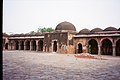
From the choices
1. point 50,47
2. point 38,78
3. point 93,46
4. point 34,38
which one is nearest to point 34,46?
point 34,38

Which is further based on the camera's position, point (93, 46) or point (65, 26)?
point (65, 26)

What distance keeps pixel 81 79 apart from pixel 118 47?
63.6 feet

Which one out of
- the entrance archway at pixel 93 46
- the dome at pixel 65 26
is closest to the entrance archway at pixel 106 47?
the entrance archway at pixel 93 46

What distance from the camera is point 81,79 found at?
7.24 metres

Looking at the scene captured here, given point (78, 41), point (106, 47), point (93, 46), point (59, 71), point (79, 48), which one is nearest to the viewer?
point (59, 71)

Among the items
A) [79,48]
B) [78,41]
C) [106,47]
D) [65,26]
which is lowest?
[79,48]

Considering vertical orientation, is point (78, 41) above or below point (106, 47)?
above

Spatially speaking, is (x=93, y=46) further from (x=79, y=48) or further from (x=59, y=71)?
(x=59, y=71)

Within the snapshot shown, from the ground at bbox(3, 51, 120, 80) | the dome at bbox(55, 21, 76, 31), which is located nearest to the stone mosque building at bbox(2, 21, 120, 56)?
the dome at bbox(55, 21, 76, 31)

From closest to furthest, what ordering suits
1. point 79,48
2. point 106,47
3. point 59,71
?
1. point 59,71
2. point 106,47
3. point 79,48

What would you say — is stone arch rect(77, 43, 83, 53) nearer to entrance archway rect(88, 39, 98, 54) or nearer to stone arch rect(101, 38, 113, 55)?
entrance archway rect(88, 39, 98, 54)

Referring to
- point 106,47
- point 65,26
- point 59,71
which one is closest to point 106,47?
point 106,47

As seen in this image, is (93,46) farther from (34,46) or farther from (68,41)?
(34,46)

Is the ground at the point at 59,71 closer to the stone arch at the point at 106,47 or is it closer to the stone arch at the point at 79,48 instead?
the stone arch at the point at 106,47
